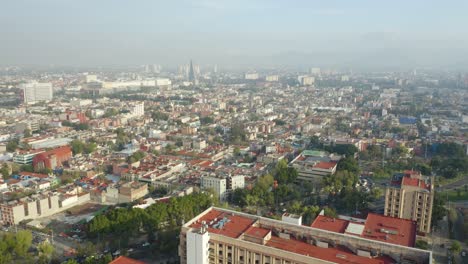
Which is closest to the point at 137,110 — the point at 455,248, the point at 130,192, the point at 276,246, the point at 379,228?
the point at 130,192

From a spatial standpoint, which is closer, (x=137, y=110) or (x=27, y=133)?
(x=27, y=133)

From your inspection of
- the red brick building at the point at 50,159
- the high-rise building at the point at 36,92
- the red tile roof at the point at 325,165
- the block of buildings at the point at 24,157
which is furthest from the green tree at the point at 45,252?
the high-rise building at the point at 36,92

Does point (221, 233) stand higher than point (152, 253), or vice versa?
point (221, 233)

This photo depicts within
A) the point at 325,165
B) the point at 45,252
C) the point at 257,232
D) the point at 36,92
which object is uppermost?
the point at 36,92

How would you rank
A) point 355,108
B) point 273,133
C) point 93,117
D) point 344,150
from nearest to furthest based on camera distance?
1. point 344,150
2. point 273,133
3. point 93,117
4. point 355,108

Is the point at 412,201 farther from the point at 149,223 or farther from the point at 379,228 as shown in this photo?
the point at 149,223

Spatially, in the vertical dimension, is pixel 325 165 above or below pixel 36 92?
below

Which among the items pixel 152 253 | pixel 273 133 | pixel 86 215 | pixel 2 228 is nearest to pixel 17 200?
pixel 2 228

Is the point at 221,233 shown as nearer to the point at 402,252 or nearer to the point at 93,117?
the point at 402,252
